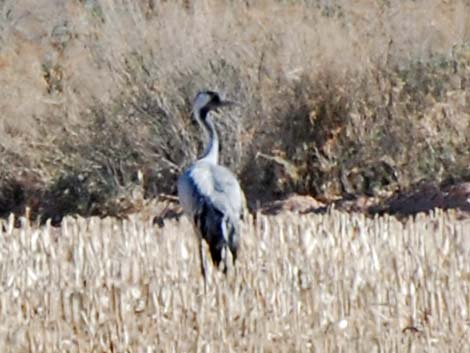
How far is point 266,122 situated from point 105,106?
1810 millimetres

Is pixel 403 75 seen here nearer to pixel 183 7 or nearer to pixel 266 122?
pixel 266 122

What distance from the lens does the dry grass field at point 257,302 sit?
30.3 feet

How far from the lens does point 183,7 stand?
68.9 ft

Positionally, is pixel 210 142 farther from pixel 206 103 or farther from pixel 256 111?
pixel 256 111

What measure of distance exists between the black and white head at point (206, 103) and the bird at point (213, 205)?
22.7 inches

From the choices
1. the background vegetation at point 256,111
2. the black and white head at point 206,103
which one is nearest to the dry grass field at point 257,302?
the black and white head at point 206,103

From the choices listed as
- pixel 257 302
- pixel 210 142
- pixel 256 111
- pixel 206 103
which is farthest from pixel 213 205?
pixel 256 111

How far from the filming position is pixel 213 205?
12.9 metres

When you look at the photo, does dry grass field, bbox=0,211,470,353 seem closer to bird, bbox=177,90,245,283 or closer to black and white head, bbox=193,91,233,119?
bird, bbox=177,90,245,283

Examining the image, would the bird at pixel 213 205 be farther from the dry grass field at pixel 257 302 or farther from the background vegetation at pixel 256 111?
the background vegetation at pixel 256 111

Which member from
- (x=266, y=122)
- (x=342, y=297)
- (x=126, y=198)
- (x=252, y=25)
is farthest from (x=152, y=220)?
(x=342, y=297)

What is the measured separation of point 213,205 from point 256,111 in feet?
20.6

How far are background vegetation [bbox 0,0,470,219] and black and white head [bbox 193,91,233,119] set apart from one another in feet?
10.1

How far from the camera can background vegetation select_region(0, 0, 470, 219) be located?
18.2 meters
